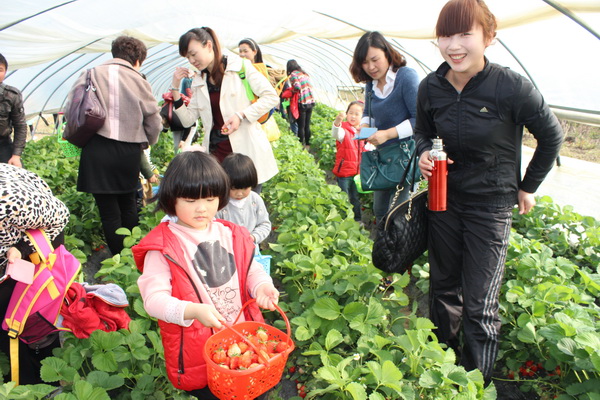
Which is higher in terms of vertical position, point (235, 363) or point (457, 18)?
point (457, 18)

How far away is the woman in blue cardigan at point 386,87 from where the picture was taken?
8.88 feet

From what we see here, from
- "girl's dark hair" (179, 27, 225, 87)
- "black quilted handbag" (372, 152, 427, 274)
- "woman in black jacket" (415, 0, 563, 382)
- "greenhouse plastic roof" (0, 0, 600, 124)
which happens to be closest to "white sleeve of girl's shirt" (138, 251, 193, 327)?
"black quilted handbag" (372, 152, 427, 274)

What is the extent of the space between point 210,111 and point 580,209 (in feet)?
13.5

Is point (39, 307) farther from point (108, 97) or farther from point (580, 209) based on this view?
point (580, 209)

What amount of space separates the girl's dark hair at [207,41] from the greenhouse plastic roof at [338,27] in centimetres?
193

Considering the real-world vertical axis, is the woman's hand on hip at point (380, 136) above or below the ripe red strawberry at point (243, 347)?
above

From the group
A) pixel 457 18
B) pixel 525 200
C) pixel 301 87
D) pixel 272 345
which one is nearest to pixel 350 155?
pixel 525 200

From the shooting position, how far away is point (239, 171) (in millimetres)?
2447

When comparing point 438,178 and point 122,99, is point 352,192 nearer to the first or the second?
point 122,99

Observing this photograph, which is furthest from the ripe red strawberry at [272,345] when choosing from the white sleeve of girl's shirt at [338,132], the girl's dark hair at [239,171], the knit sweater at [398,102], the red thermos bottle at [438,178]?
the white sleeve of girl's shirt at [338,132]

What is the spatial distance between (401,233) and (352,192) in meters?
2.63

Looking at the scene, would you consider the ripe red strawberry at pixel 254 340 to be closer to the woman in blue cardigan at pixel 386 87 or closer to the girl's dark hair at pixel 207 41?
the woman in blue cardigan at pixel 386 87

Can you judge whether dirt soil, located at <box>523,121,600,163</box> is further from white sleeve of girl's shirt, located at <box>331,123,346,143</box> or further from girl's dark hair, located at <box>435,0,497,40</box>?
girl's dark hair, located at <box>435,0,497,40</box>

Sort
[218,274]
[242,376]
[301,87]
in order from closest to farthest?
1. [242,376]
2. [218,274]
3. [301,87]
